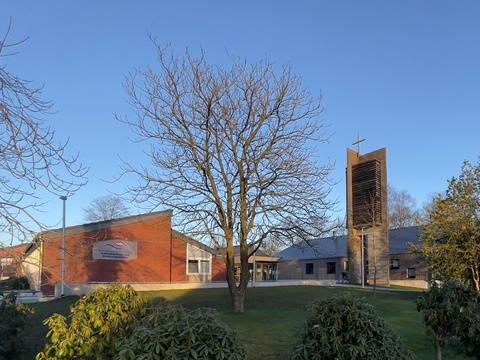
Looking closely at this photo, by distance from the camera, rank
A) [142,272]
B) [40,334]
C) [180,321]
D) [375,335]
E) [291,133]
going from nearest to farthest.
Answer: [180,321] → [375,335] → [40,334] → [291,133] → [142,272]

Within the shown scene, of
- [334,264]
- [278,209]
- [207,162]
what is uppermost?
[207,162]

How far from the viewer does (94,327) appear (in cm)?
605

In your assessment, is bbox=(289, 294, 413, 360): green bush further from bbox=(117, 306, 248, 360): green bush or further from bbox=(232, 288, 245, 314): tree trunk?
bbox=(232, 288, 245, 314): tree trunk

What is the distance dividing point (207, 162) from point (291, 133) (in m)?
3.29

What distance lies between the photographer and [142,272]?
100 feet

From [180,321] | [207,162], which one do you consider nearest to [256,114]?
[207,162]

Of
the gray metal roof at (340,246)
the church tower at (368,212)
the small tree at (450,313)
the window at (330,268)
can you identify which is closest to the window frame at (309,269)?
the gray metal roof at (340,246)

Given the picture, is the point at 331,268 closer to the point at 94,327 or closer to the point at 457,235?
the point at 457,235

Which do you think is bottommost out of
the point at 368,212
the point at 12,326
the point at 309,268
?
the point at 309,268

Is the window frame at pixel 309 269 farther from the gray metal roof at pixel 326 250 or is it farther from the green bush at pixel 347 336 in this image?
the green bush at pixel 347 336

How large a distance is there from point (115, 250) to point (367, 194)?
741 inches

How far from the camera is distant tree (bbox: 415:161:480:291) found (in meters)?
14.2

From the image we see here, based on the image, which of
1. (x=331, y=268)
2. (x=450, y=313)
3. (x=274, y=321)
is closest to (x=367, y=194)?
(x=331, y=268)

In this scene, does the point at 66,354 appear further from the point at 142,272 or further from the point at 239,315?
the point at 142,272
